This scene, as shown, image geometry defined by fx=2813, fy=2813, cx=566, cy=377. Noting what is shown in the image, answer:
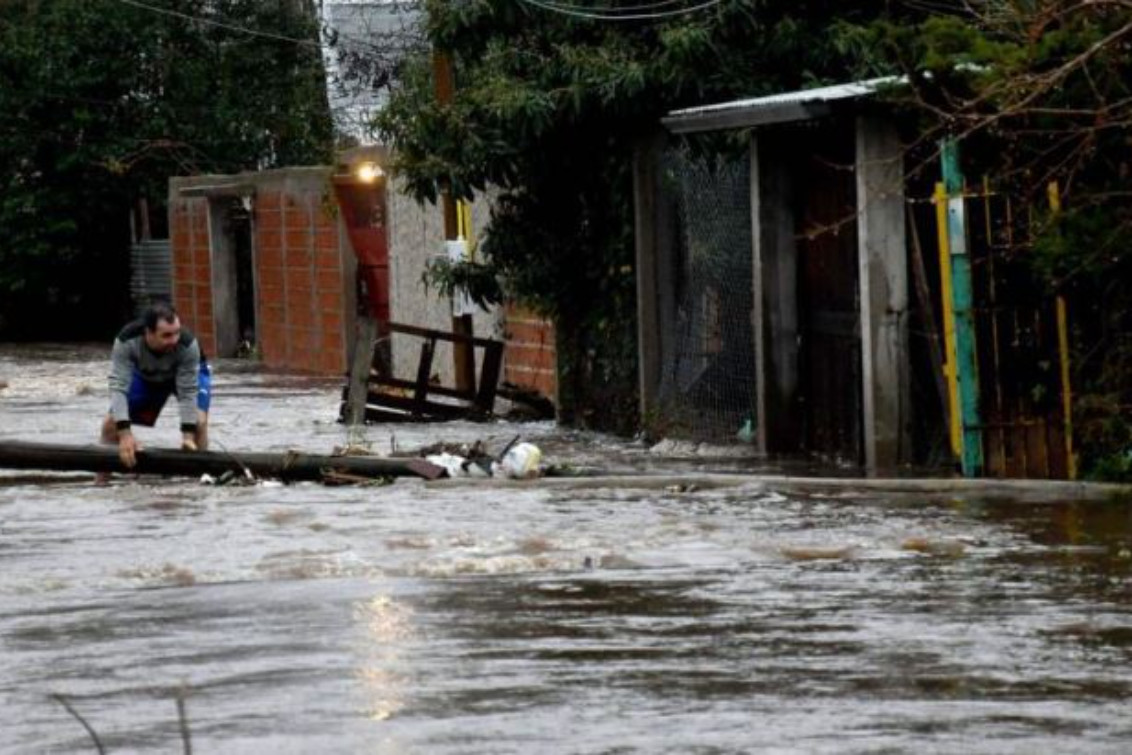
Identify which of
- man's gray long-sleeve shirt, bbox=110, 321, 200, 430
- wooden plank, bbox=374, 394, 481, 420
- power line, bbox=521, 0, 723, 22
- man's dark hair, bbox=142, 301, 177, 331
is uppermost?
power line, bbox=521, 0, 723, 22

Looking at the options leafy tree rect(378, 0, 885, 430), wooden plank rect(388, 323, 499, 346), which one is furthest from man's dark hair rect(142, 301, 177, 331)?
wooden plank rect(388, 323, 499, 346)

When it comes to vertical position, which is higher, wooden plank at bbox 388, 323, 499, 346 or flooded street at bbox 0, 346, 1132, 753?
wooden plank at bbox 388, 323, 499, 346

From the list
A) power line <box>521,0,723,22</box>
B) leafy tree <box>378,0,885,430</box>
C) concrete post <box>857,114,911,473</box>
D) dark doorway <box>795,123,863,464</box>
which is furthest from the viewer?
power line <box>521,0,723,22</box>

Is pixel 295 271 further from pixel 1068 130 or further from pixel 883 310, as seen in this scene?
pixel 1068 130

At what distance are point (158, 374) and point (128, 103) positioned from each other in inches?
1034

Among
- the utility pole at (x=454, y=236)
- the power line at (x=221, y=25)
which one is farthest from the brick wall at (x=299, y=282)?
the utility pole at (x=454, y=236)

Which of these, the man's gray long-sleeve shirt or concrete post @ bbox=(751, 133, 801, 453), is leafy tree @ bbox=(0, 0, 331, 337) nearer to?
the man's gray long-sleeve shirt

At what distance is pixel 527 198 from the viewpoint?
80.7ft

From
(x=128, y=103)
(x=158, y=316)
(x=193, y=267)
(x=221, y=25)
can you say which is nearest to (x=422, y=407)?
(x=158, y=316)

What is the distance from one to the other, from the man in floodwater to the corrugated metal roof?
12.5 ft

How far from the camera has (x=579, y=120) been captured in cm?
2278

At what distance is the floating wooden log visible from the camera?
18.5 metres

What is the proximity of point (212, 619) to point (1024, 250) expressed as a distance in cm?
633

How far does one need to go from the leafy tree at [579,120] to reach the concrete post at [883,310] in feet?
10.2
